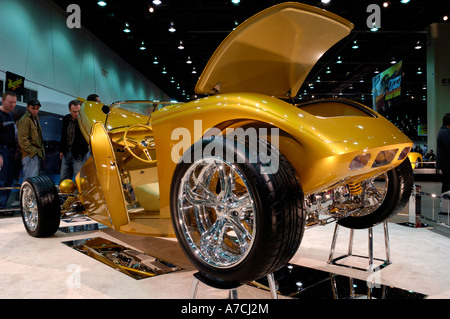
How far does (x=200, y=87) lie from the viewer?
2318 millimetres

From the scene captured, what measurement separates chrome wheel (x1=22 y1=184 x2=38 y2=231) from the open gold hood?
275cm

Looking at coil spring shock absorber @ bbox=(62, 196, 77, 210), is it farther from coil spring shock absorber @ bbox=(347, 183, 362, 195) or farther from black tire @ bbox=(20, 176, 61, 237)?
coil spring shock absorber @ bbox=(347, 183, 362, 195)

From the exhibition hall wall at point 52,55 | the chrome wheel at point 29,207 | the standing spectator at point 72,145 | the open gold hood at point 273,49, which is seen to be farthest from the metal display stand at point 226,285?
the exhibition hall wall at point 52,55

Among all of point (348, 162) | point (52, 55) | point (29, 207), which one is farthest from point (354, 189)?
point (52, 55)

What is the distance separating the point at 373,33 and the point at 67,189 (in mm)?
12807

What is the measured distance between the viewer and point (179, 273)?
269 cm

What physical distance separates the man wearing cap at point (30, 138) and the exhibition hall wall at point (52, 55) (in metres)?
2.08

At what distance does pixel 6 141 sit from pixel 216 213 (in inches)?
208

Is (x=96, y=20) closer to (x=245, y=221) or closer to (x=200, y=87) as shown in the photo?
(x=200, y=87)

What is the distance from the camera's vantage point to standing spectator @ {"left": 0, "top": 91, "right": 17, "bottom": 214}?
5559 millimetres

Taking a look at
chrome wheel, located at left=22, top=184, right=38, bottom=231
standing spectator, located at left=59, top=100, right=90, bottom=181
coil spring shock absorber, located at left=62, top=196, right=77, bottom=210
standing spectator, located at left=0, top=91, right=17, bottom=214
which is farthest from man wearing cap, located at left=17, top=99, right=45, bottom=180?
coil spring shock absorber, located at left=62, top=196, right=77, bottom=210

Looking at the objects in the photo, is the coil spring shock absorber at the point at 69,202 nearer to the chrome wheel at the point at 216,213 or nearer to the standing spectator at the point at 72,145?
the standing spectator at the point at 72,145

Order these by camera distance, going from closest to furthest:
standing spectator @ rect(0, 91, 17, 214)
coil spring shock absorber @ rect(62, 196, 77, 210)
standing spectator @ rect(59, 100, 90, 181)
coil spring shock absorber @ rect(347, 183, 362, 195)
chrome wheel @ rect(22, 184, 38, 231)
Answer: coil spring shock absorber @ rect(347, 183, 362, 195)
chrome wheel @ rect(22, 184, 38, 231)
coil spring shock absorber @ rect(62, 196, 77, 210)
standing spectator @ rect(59, 100, 90, 181)
standing spectator @ rect(0, 91, 17, 214)
